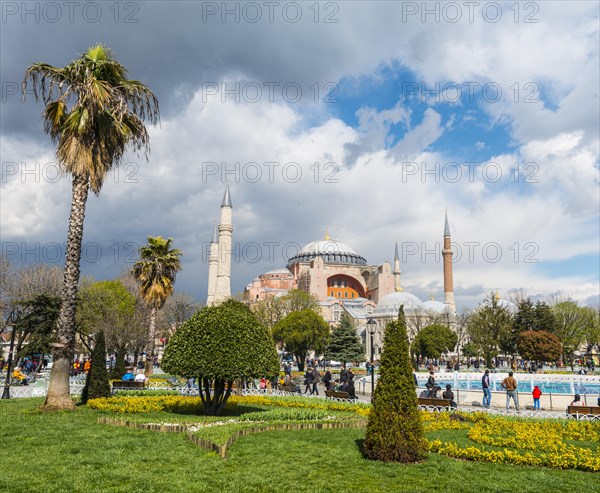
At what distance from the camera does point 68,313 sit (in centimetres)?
1345

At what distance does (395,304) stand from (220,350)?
5902cm

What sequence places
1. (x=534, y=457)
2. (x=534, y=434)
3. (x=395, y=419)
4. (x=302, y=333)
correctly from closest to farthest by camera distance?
(x=395, y=419), (x=534, y=457), (x=534, y=434), (x=302, y=333)

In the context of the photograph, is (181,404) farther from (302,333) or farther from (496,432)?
(302,333)

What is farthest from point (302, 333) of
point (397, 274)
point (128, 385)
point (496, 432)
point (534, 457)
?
point (397, 274)

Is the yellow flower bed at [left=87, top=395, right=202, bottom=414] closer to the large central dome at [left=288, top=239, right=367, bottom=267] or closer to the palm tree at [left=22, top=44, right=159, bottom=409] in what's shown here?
the palm tree at [left=22, top=44, right=159, bottom=409]

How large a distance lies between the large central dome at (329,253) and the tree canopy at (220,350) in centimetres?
7101

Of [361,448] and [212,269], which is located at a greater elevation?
[212,269]

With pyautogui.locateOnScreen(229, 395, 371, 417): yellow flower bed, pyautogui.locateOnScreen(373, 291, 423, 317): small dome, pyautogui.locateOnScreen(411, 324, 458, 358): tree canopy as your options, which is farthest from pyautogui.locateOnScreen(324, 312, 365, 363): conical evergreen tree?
pyautogui.locateOnScreen(229, 395, 371, 417): yellow flower bed

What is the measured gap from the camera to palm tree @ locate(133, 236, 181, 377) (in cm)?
2660

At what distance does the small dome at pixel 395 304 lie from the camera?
66.7m

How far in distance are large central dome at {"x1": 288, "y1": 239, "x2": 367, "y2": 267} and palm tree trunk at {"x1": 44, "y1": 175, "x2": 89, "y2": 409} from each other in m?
70.6

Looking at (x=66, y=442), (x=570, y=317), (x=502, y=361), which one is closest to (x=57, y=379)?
(x=66, y=442)

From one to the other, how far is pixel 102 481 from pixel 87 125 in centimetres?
1031

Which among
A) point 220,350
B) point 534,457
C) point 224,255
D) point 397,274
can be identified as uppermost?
point 397,274
